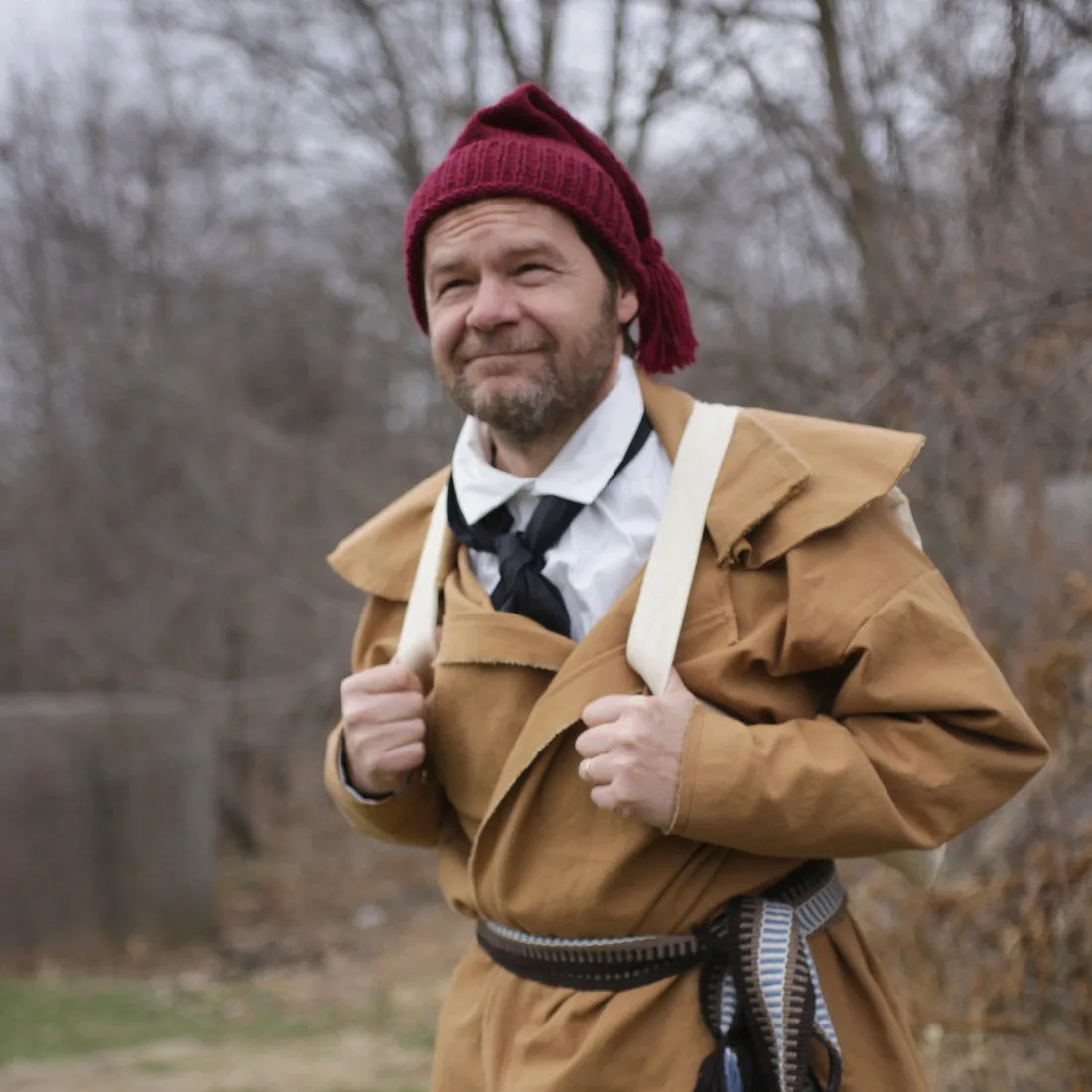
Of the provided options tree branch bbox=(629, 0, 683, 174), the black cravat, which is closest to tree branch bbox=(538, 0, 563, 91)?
tree branch bbox=(629, 0, 683, 174)

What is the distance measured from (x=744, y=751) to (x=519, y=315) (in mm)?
699

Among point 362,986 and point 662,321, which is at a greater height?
point 662,321

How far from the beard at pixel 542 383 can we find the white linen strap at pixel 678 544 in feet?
0.55

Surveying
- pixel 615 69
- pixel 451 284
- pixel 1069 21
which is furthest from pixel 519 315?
pixel 615 69

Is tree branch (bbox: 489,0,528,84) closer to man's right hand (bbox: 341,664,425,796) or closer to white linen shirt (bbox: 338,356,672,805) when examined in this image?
white linen shirt (bbox: 338,356,672,805)

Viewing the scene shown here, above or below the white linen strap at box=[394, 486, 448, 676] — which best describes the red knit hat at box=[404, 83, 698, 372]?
above

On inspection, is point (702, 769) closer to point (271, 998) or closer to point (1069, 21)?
point (1069, 21)

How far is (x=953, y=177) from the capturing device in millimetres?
4047

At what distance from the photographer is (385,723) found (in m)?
1.88

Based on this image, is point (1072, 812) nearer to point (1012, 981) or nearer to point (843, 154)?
point (1012, 981)

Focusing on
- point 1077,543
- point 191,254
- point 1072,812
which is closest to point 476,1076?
point 1072,812

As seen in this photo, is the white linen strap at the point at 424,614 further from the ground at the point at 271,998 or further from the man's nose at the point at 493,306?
the ground at the point at 271,998

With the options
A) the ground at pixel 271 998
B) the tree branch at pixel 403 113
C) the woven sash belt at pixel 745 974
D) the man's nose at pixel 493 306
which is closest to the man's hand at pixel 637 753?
the woven sash belt at pixel 745 974

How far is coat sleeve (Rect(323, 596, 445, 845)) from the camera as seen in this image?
6.54ft
